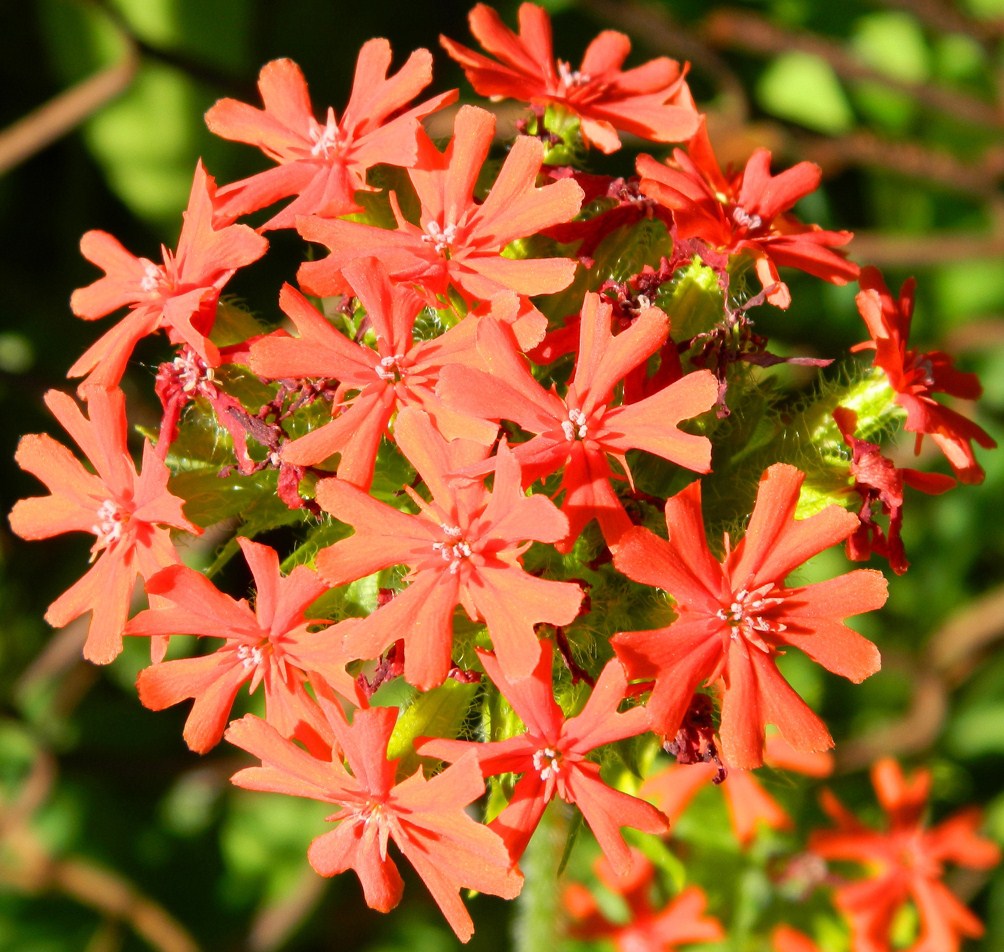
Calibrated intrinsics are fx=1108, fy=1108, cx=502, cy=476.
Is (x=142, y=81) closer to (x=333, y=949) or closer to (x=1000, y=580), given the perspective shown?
(x=333, y=949)

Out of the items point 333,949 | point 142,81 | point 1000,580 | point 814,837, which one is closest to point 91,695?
point 333,949

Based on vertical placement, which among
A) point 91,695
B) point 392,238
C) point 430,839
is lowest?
point 91,695

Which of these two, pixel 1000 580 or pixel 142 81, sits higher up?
pixel 142 81

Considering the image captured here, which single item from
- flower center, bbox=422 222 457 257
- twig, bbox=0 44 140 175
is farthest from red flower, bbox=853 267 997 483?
twig, bbox=0 44 140 175

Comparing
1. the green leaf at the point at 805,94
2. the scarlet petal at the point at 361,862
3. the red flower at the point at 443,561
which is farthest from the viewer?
the green leaf at the point at 805,94

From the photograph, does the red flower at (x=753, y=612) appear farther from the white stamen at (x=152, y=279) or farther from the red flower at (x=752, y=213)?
the white stamen at (x=152, y=279)

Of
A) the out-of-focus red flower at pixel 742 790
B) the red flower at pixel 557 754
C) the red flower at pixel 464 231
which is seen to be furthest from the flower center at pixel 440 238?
the out-of-focus red flower at pixel 742 790

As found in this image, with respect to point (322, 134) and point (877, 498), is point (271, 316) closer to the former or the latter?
point (322, 134)
